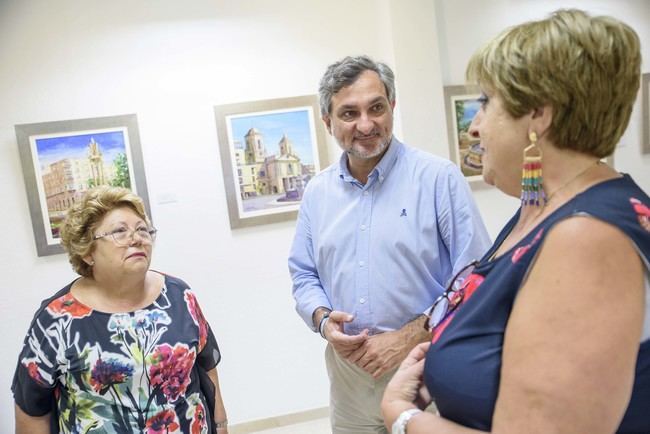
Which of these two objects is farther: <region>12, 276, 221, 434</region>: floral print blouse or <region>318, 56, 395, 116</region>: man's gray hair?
<region>318, 56, 395, 116</region>: man's gray hair

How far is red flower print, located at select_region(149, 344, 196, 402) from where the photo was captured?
1.51m

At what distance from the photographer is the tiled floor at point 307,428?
9.84 ft

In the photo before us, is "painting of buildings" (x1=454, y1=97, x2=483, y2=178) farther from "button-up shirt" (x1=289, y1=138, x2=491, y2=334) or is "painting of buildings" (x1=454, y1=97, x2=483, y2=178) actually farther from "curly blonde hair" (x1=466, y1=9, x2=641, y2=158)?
"curly blonde hair" (x1=466, y1=9, x2=641, y2=158)

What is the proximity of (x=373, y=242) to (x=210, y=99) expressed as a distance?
71.8 inches

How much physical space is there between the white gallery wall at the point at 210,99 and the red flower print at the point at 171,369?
1458 millimetres

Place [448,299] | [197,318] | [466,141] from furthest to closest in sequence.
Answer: [466,141] → [197,318] → [448,299]

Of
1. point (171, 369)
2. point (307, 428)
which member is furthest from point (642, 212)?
point (307, 428)

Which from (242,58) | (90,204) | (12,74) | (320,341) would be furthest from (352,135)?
(12,74)

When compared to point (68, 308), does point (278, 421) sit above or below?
below

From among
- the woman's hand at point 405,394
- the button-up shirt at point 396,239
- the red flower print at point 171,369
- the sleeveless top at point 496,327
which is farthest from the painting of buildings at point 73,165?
the sleeveless top at point 496,327

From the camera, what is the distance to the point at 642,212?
0.68 m

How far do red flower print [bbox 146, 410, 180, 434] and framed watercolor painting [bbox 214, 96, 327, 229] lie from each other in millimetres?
1587

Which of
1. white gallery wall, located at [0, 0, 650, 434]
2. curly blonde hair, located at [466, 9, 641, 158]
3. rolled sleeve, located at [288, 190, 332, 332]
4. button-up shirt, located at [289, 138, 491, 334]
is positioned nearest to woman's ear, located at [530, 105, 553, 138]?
curly blonde hair, located at [466, 9, 641, 158]

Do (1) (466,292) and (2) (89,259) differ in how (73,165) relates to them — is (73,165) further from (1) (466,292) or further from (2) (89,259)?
(1) (466,292)
